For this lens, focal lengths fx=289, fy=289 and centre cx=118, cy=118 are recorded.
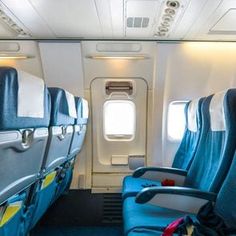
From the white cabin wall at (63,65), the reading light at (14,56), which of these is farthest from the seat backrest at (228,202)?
the reading light at (14,56)

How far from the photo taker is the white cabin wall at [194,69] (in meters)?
3.96

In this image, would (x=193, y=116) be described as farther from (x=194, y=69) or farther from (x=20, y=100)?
Answer: (x=20, y=100)

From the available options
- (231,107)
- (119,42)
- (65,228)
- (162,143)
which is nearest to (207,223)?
(231,107)

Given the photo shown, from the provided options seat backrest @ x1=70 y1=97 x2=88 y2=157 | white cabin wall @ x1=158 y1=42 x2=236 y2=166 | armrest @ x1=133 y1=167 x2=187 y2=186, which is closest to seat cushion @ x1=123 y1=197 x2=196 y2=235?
armrest @ x1=133 y1=167 x2=187 y2=186

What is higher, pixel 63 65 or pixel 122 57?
pixel 122 57

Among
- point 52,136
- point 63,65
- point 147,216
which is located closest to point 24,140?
point 52,136

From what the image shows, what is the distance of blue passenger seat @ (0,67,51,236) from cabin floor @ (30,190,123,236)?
139cm

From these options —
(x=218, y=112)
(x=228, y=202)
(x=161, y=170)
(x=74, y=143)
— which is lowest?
(x=161, y=170)

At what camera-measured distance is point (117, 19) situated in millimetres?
3088

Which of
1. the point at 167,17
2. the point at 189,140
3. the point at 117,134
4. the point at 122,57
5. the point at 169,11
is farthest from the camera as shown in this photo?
the point at 117,134

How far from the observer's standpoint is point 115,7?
275 centimetres

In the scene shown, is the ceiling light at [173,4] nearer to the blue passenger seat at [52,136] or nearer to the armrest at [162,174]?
the blue passenger seat at [52,136]

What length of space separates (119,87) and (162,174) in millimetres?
1571

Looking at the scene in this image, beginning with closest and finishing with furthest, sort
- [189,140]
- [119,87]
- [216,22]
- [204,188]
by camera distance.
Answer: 1. [204,188]
2. [216,22]
3. [189,140]
4. [119,87]
